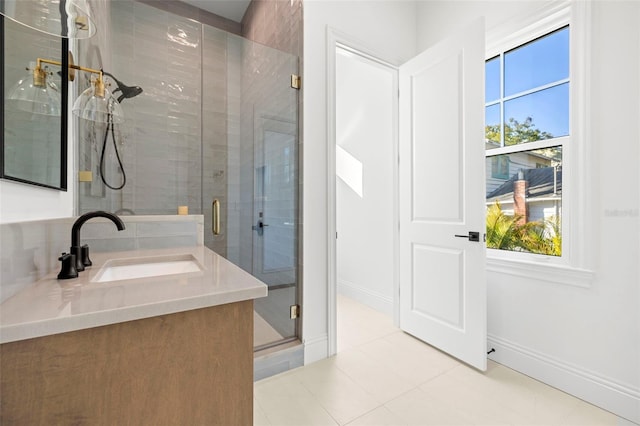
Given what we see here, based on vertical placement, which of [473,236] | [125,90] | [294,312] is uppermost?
[125,90]

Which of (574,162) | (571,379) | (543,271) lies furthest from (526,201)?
(571,379)

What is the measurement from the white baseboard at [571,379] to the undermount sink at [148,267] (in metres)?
2.10

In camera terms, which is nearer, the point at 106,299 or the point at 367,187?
the point at 106,299

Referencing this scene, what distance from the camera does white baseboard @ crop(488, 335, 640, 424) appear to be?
1.46 meters

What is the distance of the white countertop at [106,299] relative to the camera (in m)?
0.57

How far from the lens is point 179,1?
9.64 feet

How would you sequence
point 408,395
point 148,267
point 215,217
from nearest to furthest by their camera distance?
Result: point 148,267 → point 408,395 → point 215,217

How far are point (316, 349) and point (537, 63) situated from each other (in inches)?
97.7

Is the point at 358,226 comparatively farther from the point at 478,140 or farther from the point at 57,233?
the point at 57,233

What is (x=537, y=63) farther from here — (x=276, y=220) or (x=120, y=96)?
(x=120, y=96)

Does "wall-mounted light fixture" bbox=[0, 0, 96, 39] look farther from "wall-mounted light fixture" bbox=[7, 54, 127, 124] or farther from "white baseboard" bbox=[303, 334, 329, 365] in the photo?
"white baseboard" bbox=[303, 334, 329, 365]

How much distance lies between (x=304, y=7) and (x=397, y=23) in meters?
0.95

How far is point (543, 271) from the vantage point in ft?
5.87

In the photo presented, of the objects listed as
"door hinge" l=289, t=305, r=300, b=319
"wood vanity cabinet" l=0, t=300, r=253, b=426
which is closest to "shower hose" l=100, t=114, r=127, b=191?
"door hinge" l=289, t=305, r=300, b=319
